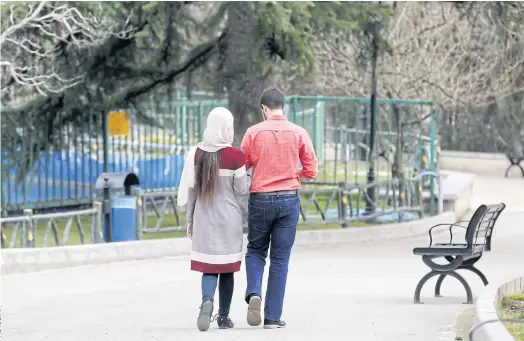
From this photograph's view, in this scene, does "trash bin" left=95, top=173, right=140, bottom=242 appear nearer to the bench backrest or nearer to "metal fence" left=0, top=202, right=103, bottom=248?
"metal fence" left=0, top=202, right=103, bottom=248

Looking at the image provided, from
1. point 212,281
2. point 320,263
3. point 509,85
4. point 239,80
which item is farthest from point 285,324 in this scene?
point 509,85

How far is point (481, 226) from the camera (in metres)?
12.5

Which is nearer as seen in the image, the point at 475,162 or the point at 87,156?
the point at 87,156

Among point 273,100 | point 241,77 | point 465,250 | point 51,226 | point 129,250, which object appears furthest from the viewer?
point 241,77

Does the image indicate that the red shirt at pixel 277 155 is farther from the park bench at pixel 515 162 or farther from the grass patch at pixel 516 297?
the park bench at pixel 515 162

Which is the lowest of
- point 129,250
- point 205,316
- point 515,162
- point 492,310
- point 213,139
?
point 515,162

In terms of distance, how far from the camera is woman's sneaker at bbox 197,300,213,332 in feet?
32.1

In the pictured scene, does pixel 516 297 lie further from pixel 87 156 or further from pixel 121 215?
pixel 87 156

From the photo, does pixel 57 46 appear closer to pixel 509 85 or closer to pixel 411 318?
pixel 411 318

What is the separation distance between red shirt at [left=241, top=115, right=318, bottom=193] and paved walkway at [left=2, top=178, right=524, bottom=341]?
1.11 m

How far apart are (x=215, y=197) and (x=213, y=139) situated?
1.40ft

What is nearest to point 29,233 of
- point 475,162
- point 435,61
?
point 435,61

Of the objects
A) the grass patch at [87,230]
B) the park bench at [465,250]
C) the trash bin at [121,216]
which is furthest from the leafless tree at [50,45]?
the park bench at [465,250]

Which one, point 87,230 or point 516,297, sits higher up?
point 516,297
